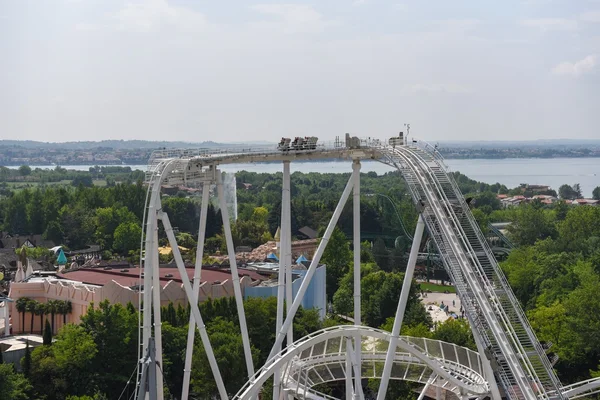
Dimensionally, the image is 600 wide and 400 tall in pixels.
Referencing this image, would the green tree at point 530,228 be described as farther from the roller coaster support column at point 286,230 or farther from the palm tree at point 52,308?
the roller coaster support column at point 286,230

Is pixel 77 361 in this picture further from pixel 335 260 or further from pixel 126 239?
pixel 126 239

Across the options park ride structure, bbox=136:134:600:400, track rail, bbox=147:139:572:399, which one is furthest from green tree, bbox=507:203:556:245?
track rail, bbox=147:139:572:399

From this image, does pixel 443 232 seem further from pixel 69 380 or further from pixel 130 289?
pixel 130 289

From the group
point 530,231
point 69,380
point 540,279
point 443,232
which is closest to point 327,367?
point 443,232

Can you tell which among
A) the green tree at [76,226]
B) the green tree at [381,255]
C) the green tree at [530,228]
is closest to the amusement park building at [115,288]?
the green tree at [381,255]

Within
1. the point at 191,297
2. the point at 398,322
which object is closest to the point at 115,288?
the point at 191,297

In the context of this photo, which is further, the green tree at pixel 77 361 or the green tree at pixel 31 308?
the green tree at pixel 31 308

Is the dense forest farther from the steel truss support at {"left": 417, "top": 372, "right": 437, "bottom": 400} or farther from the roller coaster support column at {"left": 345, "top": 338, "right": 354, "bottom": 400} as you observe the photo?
the roller coaster support column at {"left": 345, "top": 338, "right": 354, "bottom": 400}
